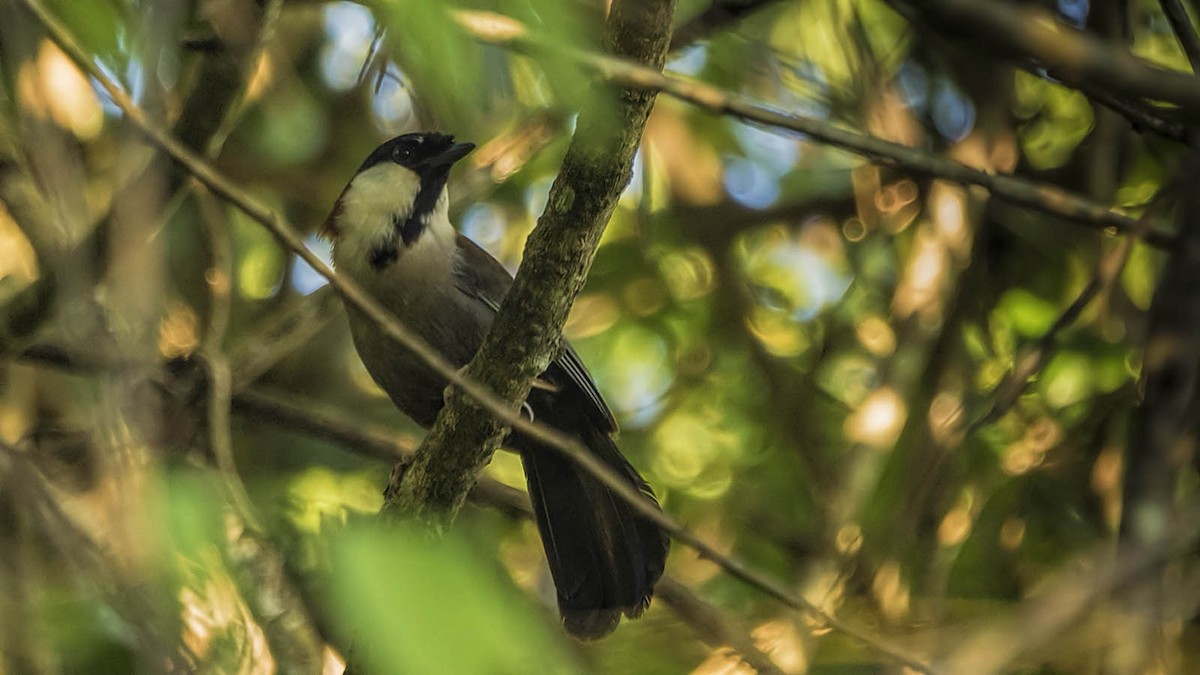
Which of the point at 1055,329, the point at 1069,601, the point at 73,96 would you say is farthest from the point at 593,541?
the point at 73,96

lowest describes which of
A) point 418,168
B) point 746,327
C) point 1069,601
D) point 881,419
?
point 746,327

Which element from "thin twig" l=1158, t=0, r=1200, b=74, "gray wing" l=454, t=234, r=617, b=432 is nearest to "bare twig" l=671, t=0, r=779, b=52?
"gray wing" l=454, t=234, r=617, b=432

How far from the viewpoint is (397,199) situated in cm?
416

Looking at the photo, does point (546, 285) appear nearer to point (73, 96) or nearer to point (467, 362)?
point (467, 362)

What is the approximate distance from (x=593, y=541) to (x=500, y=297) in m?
0.83

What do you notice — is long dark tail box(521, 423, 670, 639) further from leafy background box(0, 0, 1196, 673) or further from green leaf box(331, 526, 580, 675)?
green leaf box(331, 526, 580, 675)

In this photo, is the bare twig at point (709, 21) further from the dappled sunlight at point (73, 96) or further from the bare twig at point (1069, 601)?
the bare twig at point (1069, 601)

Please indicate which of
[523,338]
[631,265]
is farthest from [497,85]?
[631,265]

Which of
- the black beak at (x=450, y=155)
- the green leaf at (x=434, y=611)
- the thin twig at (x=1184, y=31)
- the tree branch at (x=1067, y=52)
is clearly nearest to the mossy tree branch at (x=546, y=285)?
the tree branch at (x=1067, y=52)

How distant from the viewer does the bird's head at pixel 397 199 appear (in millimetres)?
4070

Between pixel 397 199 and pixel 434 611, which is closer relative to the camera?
pixel 434 611

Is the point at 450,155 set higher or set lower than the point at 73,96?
lower

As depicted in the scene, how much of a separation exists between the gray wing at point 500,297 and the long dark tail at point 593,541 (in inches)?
5.1

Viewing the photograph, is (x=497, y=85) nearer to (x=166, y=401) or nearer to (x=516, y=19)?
(x=516, y=19)
